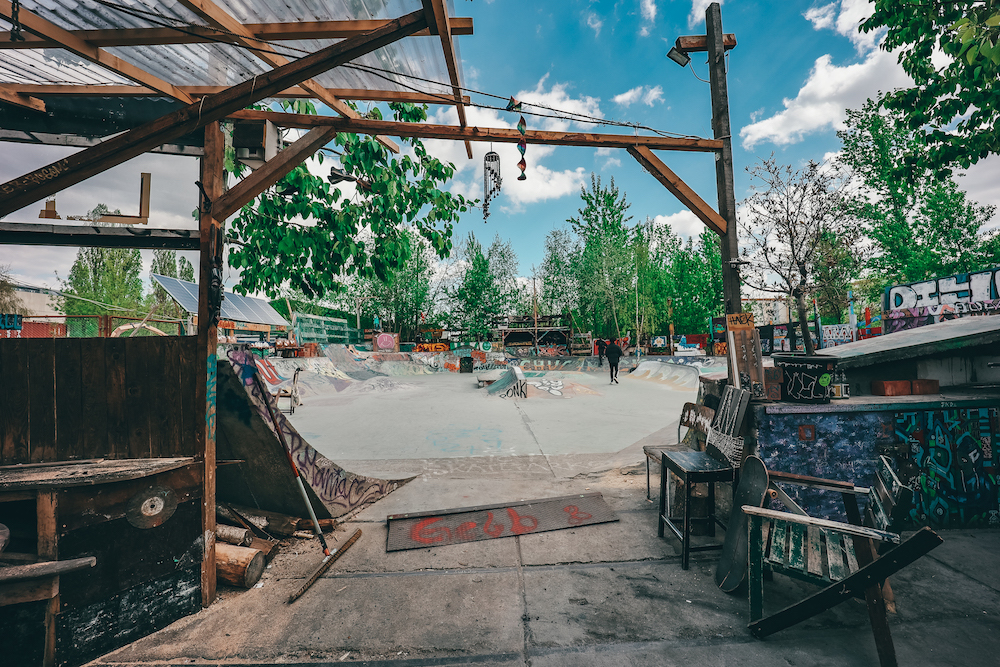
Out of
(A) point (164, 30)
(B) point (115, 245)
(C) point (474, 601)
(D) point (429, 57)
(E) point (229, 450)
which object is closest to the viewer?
(A) point (164, 30)

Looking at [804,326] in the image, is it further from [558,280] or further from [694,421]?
[558,280]

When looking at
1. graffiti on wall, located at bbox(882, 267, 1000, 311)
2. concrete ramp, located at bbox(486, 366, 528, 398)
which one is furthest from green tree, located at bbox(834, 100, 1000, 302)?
concrete ramp, located at bbox(486, 366, 528, 398)

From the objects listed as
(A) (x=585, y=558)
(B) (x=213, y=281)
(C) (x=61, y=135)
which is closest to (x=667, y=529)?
(A) (x=585, y=558)

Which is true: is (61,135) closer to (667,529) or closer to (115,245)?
(115,245)

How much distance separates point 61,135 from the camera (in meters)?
3.21

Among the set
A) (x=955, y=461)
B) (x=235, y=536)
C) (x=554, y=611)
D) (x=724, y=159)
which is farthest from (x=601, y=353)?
(x=235, y=536)

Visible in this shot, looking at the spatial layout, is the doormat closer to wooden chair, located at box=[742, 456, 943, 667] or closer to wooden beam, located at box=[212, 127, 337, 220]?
wooden chair, located at box=[742, 456, 943, 667]

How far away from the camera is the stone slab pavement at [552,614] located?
2404 millimetres

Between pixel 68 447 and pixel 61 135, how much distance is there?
2451 millimetres

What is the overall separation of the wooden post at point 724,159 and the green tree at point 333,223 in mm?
3220

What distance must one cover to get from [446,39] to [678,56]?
352 cm

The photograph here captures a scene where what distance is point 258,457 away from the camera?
3.80 metres

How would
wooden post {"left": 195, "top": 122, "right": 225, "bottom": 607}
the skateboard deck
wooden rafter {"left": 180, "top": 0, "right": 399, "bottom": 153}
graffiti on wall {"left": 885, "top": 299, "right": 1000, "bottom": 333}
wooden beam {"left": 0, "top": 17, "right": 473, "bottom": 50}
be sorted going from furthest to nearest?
graffiti on wall {"left": 885, "top": 299, "right": 1000, "bottom": 333}
wooden post {"left": 195, "top": 122, "right": 225, "bottom": 607}
the skateboard deck
wooden beam {"left": 0, "top": 17, "right": 473, "bottom": 50}
wooden rafter {"left": 180, "top": 0, "right": 399, "bottom": 153}

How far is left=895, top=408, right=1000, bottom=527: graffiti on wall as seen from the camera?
12.1 ft
